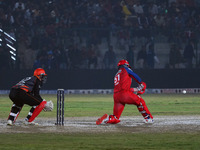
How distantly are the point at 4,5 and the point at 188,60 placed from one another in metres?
13.3

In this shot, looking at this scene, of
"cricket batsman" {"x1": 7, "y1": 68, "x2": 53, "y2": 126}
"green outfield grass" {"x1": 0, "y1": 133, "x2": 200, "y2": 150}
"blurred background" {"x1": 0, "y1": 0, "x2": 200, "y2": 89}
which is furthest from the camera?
"blurred background" {"x1": 0, "y1": 0, "x2": 200, "y2": 89}

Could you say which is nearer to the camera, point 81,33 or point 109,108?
point 109,108

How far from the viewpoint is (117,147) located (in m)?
9.10

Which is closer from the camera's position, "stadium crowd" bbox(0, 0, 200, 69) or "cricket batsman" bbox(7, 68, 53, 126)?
"cricket batsman" bbox(7, 68, 53, 126)

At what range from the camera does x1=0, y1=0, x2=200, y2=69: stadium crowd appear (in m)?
31.2

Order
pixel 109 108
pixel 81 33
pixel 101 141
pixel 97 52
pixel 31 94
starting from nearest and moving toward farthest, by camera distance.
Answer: pixel 101 141 < pixel 31 94 < pixel 109 108 < pixel 81 33 < pixel 97 52

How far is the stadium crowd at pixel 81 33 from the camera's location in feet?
102

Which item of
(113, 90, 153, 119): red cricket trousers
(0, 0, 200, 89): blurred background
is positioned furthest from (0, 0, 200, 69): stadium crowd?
(113, 90, 153, 119): red cricket trousers

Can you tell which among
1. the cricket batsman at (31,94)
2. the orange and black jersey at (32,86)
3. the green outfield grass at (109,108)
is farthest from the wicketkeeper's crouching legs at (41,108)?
the green outfield grass at (109,108)

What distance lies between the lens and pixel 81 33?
103 ft

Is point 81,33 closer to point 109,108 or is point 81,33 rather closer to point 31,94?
point 109,108

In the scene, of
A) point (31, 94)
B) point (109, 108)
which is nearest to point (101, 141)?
point (31, 94)

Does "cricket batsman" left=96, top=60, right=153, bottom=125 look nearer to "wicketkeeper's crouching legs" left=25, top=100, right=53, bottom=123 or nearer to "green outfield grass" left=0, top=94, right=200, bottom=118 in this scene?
"wicketkeeper's crouching legs" left=25, top=100, right=53, bottom=123

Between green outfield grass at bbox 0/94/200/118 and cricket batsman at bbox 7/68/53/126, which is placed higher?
cricket batsman at bbox 7/68/53/126
